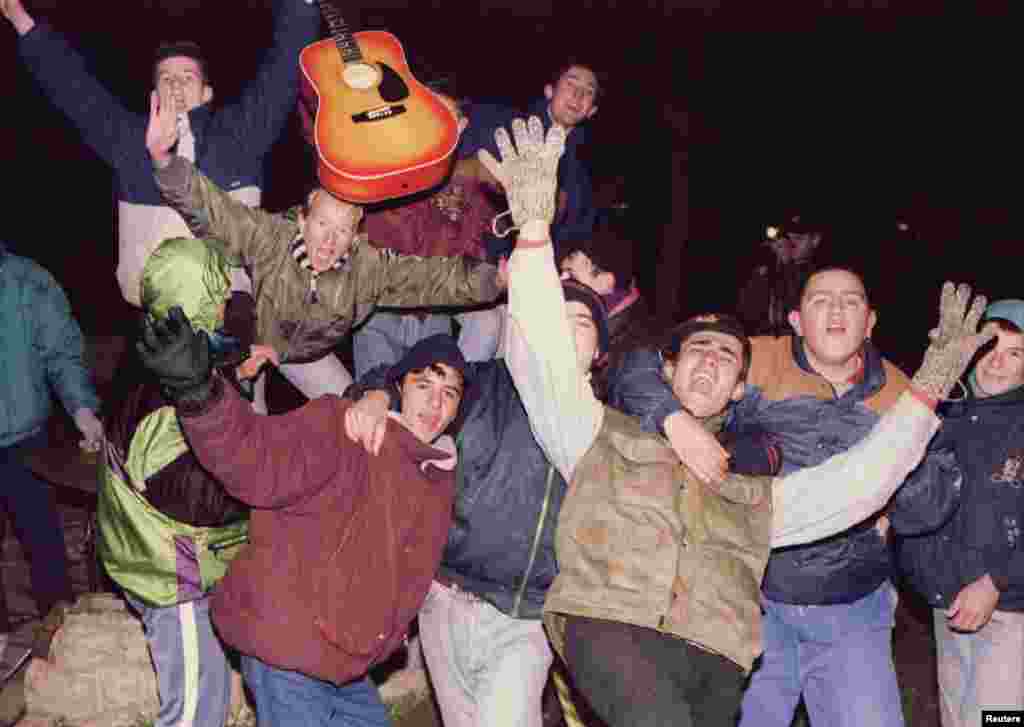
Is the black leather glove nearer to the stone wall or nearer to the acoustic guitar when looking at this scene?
the acoustic guitar

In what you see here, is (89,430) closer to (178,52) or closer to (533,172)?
(178,52)

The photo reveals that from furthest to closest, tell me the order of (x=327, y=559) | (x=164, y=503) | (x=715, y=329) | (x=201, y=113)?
(x=201, y=113)
(x=715, y=329)
(x=164, y=503)
(x=327, y=559)

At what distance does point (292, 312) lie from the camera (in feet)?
12.5

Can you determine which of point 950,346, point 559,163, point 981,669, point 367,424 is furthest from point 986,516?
point 559,163

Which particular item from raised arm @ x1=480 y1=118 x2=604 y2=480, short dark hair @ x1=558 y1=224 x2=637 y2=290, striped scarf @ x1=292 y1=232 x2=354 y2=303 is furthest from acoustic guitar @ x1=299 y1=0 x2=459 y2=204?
raised arm @ x1=480 y1=118 x2=604 y2=480

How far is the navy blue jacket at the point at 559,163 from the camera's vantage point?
4.48m

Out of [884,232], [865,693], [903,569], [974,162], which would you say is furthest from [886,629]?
[884,232]

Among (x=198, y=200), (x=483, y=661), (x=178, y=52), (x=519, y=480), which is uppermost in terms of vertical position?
(x=178, y=52)

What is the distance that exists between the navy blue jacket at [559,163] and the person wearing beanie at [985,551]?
5.45 ft

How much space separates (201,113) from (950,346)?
283cm

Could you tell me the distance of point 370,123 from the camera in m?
4.09

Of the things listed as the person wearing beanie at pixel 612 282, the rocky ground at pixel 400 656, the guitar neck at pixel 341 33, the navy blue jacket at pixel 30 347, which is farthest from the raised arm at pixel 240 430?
the navy blue jacket at pixel 30 347

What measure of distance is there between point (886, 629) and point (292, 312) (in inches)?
92.4

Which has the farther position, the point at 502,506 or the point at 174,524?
the point at 502,506
